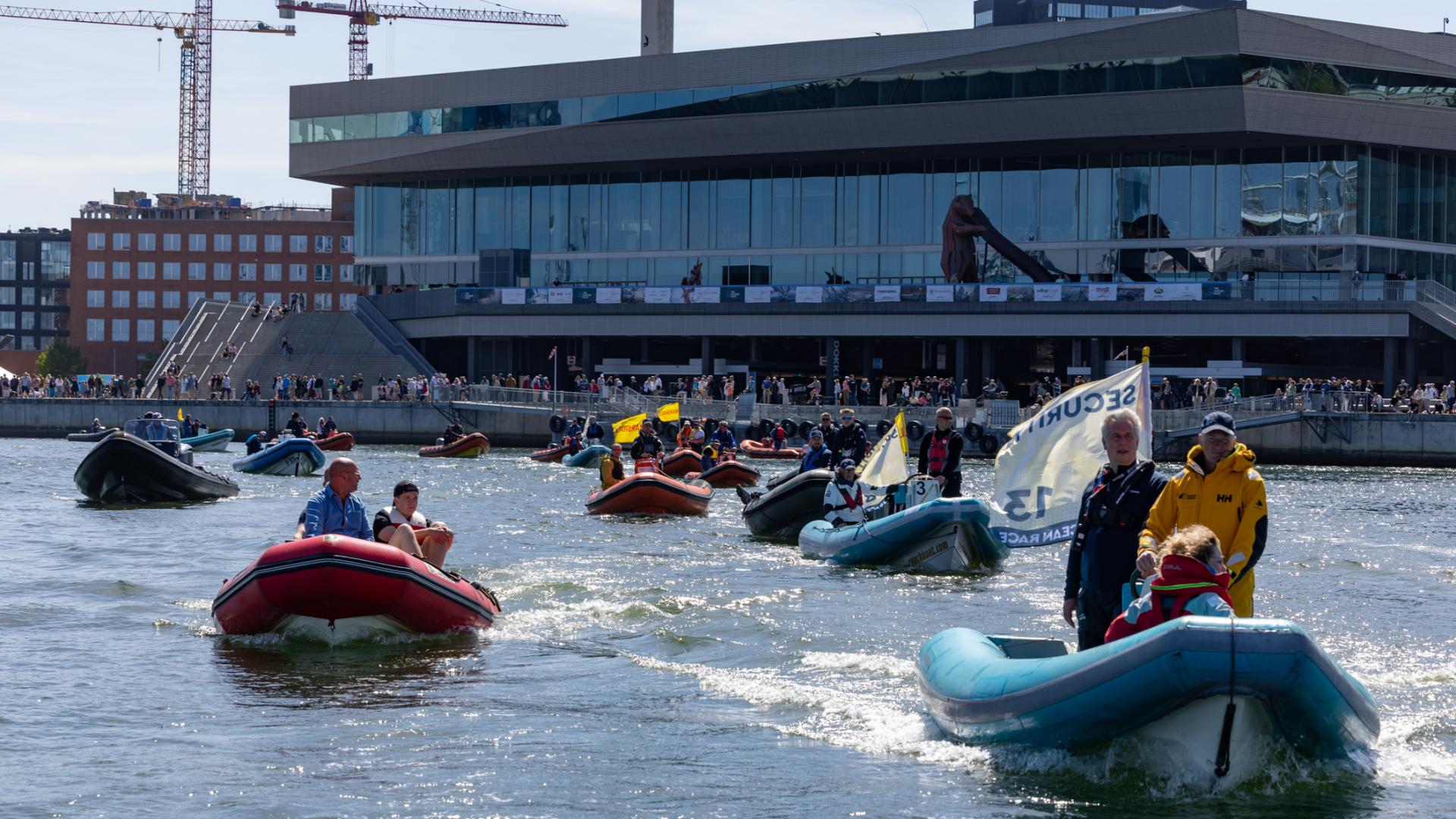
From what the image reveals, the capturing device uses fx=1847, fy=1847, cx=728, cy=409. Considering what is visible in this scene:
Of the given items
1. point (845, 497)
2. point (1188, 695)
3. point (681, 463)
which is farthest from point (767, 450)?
point (1188, 695)

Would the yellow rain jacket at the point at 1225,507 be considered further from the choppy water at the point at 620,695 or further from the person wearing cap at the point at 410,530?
the person wearing cap at the point at 410,530

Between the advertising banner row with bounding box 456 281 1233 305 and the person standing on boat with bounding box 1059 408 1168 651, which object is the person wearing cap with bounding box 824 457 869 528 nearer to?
the person standing on boat with bounding box 1059 408 1168 651

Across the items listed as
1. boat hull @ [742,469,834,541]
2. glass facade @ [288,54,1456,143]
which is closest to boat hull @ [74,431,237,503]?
boat hull @ [742,469,834,541]

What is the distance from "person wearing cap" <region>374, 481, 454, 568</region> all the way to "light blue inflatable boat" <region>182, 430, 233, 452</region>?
4321 centimetres

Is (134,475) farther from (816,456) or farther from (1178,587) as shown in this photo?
(1178,587)

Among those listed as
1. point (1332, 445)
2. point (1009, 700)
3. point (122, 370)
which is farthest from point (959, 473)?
point (122, 370)

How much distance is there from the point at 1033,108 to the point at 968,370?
41.7 ft

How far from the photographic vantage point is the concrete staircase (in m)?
84.9

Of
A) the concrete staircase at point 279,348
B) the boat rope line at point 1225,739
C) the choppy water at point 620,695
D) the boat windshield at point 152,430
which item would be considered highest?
the concrete staircase at point 279,348

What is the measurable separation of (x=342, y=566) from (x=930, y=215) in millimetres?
68304

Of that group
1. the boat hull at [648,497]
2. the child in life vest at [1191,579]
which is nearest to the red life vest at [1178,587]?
the child in life vest at [1191,579]

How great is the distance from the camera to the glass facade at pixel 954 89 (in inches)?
2864

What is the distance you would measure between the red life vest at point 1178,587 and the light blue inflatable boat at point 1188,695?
0.30 meters

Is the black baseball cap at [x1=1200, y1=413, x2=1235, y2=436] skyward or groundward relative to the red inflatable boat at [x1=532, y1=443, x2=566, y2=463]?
skyward
